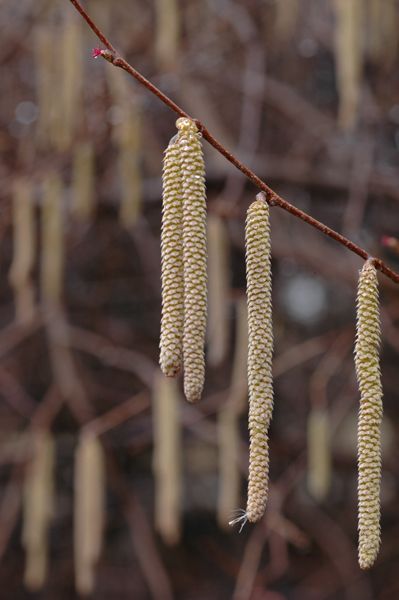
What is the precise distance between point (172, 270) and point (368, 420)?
0.99ft

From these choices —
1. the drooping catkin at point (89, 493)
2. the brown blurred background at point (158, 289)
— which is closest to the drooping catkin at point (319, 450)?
the brown blurred background at point (158, 289)

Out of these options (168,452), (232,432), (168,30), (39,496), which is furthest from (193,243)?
(168,30)

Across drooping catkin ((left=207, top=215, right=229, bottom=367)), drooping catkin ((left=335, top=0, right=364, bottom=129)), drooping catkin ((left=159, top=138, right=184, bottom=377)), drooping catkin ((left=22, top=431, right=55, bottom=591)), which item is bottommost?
drooping catkin ((left=22, top=431, right=55, bottom=591))

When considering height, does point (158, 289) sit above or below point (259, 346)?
below

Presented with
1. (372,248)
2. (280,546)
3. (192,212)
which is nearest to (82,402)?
(280,546)

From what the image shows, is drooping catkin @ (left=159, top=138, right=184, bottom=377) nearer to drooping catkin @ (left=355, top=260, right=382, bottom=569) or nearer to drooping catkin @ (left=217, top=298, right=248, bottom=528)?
drooping catkin @ (left=355, top=260, right=382, bottom=569)

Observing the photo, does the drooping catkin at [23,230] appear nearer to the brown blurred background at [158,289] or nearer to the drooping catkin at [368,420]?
the brown blurred background at [158,289]

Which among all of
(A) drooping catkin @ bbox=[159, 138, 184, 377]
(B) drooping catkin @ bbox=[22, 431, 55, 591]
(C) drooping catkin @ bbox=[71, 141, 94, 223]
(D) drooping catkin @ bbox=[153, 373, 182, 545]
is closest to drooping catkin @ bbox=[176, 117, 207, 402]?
(A) drooping catkin @ bbox=[159, 138, 184, 377]

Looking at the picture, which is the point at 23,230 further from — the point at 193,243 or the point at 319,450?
the point at 193,243

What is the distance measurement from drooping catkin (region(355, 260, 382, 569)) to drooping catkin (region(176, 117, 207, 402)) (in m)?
0.20

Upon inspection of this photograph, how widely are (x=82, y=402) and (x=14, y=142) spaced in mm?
1238

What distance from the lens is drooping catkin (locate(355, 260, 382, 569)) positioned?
1216mm

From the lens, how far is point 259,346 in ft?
4.09

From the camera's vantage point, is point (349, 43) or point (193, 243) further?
point (349, 43)
